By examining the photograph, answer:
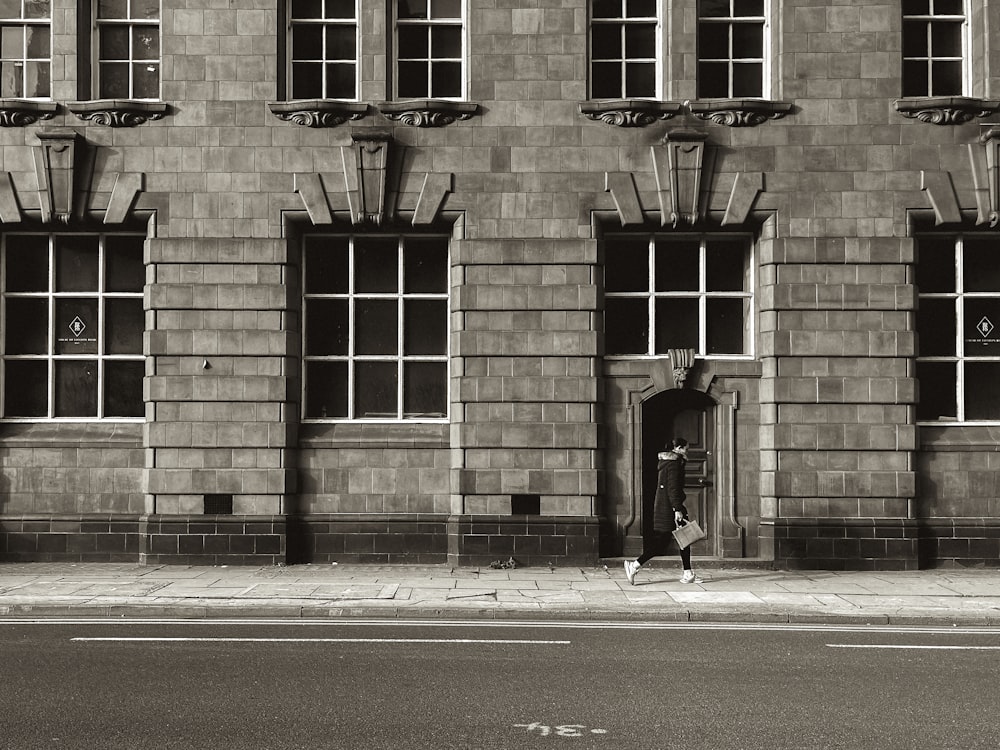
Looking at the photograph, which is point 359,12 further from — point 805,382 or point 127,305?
point 805,382

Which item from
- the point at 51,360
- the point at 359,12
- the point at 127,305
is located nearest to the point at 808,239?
the point at 359,12

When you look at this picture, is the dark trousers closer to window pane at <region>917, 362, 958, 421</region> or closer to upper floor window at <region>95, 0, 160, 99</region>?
window pane at <region>917, 362, 958, 421</region>

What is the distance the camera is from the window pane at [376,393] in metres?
16.8

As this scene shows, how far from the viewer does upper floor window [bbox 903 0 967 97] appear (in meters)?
16.6

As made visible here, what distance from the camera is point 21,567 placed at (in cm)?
1577

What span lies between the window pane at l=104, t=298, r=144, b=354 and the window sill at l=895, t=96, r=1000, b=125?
12089 mm

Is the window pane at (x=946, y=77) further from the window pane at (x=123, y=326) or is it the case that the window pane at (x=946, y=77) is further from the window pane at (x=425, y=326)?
the window pane at (x=123, y=326)

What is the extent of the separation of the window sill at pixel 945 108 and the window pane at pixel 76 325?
1279 cm

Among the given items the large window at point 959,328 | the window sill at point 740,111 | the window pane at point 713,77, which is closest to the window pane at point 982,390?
the large window at point 959,328

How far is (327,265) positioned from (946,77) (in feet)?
33.0

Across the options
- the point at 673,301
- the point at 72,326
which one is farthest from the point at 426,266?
the point at 72,326

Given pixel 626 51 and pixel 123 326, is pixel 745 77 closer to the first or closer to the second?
pixel 626 51

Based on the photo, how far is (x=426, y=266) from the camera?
16797 millimetres

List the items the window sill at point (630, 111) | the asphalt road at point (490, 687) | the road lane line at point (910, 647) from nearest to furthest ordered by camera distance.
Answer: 1. the asphalt road at point (490, 687)
2. the road lane line at point (910, 647)
3. the window sill at point (630, 111)
